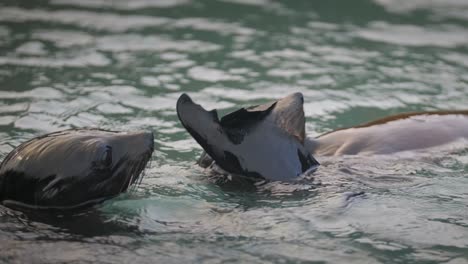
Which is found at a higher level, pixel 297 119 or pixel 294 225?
pixel 297 119

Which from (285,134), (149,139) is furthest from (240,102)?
(149,139)

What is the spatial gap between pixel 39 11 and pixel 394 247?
5.67 m

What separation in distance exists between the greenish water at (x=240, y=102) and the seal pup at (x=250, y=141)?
0.11 metres

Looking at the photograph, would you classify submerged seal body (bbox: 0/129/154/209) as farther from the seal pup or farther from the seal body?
the seal body

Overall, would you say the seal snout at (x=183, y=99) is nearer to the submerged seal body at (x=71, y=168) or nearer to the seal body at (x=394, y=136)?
the submerged seal body at (x=71, y=168)

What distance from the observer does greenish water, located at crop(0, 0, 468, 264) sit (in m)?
3.95

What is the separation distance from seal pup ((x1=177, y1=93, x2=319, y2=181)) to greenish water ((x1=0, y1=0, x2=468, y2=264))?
11 centimetres

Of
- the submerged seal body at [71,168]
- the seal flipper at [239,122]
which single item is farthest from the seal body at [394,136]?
the submerged seal body at [71,168]

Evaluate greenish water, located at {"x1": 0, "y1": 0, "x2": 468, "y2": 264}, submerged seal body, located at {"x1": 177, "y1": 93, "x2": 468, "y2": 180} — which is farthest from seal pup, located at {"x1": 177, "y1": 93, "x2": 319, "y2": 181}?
greenish water, located at {"x1": 0, "y1": 0, "x2": 468, "y2": 264}

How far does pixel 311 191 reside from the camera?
4.46 metres

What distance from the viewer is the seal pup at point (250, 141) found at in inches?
172

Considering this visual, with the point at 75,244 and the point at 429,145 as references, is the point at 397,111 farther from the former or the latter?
the point at 75,244

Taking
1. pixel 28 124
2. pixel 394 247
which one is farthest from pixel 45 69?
pixel 394 247

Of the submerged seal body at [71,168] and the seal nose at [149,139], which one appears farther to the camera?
the seal nose at [149,139]
